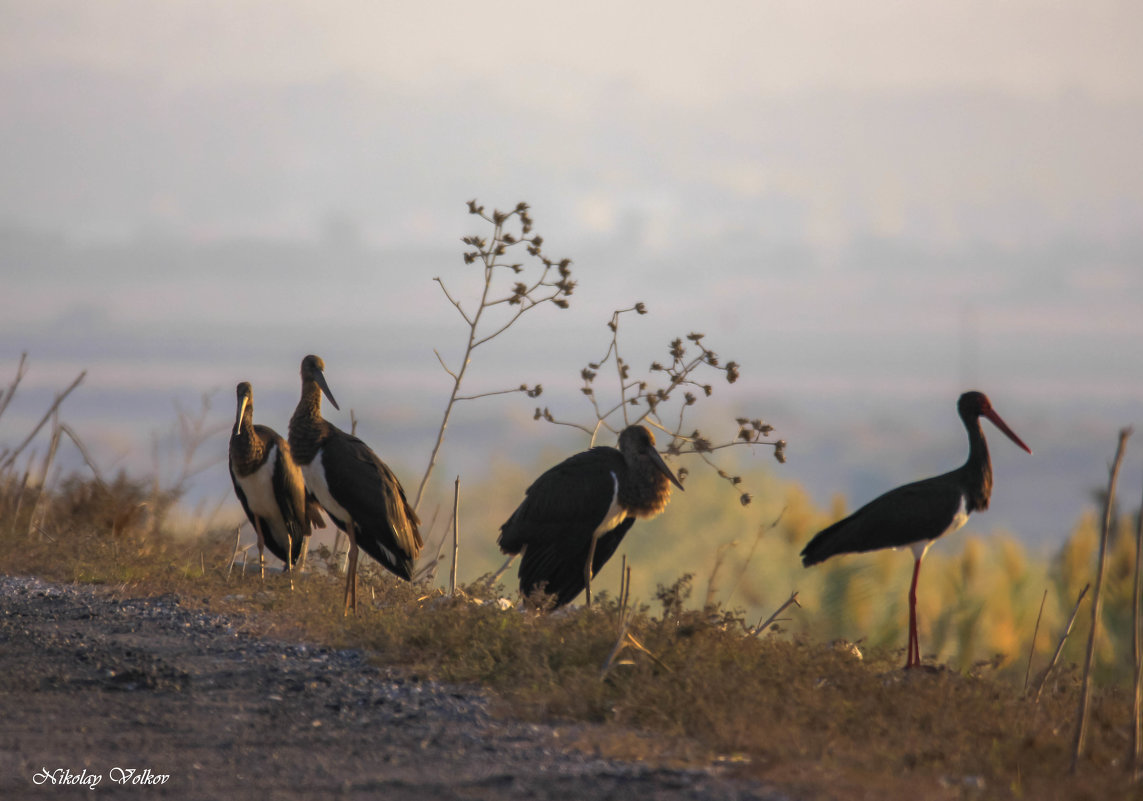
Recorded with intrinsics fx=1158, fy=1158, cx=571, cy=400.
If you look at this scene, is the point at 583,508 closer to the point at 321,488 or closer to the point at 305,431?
the point at 321,488

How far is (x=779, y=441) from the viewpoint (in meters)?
8.16

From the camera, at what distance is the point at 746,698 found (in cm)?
509

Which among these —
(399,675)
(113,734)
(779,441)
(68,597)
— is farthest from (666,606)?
(68,597)

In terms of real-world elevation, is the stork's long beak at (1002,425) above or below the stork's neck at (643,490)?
above

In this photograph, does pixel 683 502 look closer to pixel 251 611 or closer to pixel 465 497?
pixel 465 497

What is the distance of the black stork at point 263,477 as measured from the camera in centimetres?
915

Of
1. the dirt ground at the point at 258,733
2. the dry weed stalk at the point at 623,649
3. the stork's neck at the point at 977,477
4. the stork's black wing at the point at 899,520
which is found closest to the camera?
the dirt ground at the point at 258,733

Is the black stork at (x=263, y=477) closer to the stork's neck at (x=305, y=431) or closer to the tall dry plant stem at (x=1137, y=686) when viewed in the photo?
the stork's neck at (x=305, y=431)

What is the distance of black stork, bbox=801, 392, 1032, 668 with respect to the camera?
722 cm

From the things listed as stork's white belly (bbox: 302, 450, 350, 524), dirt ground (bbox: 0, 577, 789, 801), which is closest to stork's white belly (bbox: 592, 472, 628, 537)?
stork's white belly (bbox: 302, 450, 350, 524)
